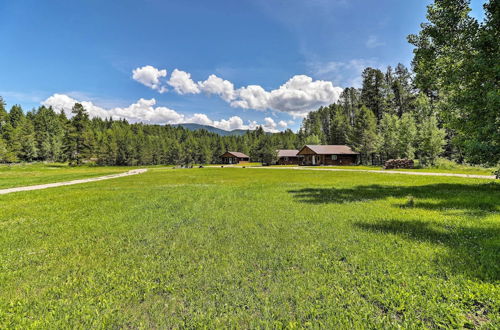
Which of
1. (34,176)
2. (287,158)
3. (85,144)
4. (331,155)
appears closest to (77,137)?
(85,144)

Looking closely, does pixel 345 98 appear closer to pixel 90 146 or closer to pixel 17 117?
pixel 90 146

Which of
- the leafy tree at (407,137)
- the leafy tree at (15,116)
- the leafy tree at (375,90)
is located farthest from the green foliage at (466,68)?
the leafy tree at (15,116)

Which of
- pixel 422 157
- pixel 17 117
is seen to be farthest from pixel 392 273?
pixel 17 117

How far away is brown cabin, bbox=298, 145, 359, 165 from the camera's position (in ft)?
210

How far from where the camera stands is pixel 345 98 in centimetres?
9431

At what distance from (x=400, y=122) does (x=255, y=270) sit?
52.3 m

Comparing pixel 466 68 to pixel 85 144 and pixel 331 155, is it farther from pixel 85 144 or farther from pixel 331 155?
pixel 85 144

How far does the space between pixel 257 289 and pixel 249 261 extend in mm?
1109

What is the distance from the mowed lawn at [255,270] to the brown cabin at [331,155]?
2228 inches

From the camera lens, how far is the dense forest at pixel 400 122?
38.6 feet

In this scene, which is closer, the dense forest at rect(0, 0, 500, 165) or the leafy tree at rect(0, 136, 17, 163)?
the dense forest at rect(0, 0, 500, 165)

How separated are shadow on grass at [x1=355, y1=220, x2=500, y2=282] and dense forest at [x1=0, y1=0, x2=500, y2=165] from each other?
23.7ft

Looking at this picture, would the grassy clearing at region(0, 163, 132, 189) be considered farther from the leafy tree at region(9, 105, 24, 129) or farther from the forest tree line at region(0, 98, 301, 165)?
the leafy tree at region(9, 105, 24, 129)

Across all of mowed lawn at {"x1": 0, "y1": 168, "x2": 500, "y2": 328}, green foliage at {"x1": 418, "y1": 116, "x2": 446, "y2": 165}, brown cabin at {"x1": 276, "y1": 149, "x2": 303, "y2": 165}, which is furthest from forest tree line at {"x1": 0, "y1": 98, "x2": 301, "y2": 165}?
mowed lawn at {"x1": 0, "y1": 168, "x2": 500, "y2": 328}
